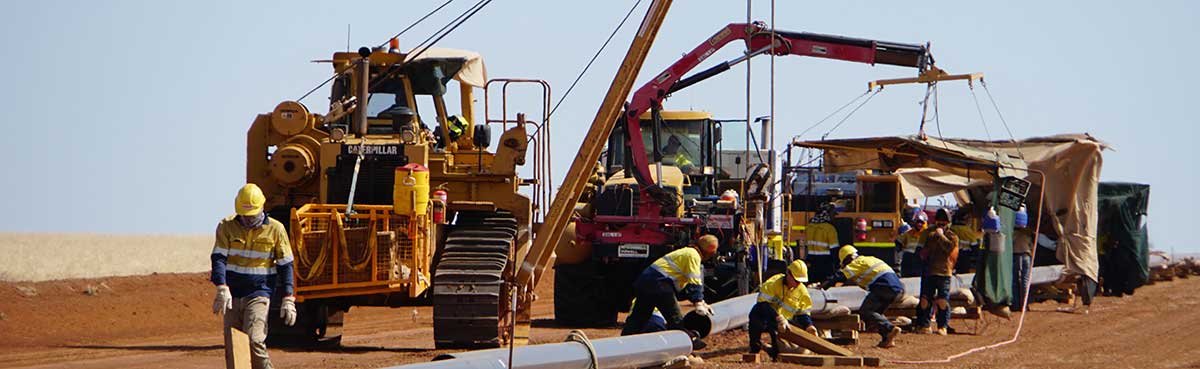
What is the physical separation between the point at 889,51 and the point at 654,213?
5943mm

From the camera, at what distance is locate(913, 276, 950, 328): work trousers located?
64.5ft

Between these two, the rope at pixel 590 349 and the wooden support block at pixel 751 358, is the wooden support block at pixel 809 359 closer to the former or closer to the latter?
the wooden support block at pixel 751 358

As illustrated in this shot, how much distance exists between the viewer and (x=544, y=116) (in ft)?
55.7

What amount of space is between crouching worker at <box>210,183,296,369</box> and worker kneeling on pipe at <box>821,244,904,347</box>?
765cm

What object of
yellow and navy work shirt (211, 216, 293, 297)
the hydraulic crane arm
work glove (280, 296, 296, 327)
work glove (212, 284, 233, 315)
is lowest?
work glove (280, 296, 296, 327)

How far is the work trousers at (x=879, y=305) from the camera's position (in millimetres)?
17484

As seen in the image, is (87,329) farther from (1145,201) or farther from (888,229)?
(1145,201)

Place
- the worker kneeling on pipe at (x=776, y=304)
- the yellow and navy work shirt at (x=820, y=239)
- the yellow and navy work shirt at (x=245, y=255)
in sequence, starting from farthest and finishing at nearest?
the yellow and navy work shirt at (x=820, y=239) < the worker kneeling on pipe at (x=776, y=304) < the yellow and navy work shirt at (x=245, y=255)

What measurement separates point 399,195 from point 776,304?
387 cm

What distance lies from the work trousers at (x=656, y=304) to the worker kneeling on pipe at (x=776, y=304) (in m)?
0.78

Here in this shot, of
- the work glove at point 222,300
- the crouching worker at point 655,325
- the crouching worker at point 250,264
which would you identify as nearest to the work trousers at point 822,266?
the crouching worker at point 655,325

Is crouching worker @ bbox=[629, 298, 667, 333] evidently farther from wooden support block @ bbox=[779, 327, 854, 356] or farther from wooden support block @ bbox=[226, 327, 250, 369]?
wooden support block @ bbox=[226, 327, 250, 369]

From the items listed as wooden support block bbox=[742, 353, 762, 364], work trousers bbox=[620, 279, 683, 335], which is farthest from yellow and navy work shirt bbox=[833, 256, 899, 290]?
work trousers bbox=[620, 279, 683, 335]

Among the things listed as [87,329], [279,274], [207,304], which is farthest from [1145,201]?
[279,274]
